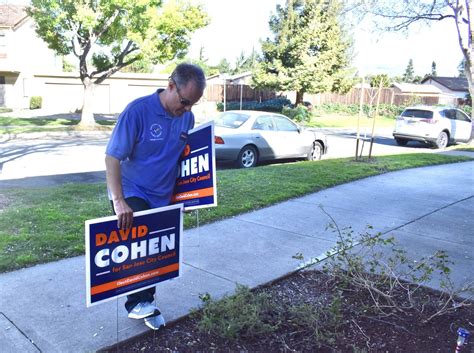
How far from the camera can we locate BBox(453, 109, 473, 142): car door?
19.4 meters

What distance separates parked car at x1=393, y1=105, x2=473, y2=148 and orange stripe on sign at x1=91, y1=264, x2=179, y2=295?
17.0 metres

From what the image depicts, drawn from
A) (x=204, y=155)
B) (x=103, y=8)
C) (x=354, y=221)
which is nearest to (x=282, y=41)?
(x=103, y=8)

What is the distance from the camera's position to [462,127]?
19.5 meters

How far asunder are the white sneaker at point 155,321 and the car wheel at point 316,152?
33.2 ft

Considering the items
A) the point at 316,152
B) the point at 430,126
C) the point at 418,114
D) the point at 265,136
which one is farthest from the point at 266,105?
the point at 265,136

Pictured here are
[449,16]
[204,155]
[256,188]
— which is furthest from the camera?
[449,16]

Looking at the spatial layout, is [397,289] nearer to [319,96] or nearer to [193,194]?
[193,194]

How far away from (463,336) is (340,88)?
31.2 meters

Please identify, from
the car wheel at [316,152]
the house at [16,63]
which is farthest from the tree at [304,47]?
the car wheel at [316,152]

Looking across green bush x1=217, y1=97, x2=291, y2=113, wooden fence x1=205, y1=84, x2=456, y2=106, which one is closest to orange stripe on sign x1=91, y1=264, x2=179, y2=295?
green bush x1=217, y1=97, x2=291, y2=113

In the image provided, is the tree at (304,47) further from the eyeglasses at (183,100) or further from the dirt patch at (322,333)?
the eyeglasses at (183,100)

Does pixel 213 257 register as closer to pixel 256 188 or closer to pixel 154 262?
pixel 154 262

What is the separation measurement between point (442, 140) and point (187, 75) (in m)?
18.0

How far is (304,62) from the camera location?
30141mm
